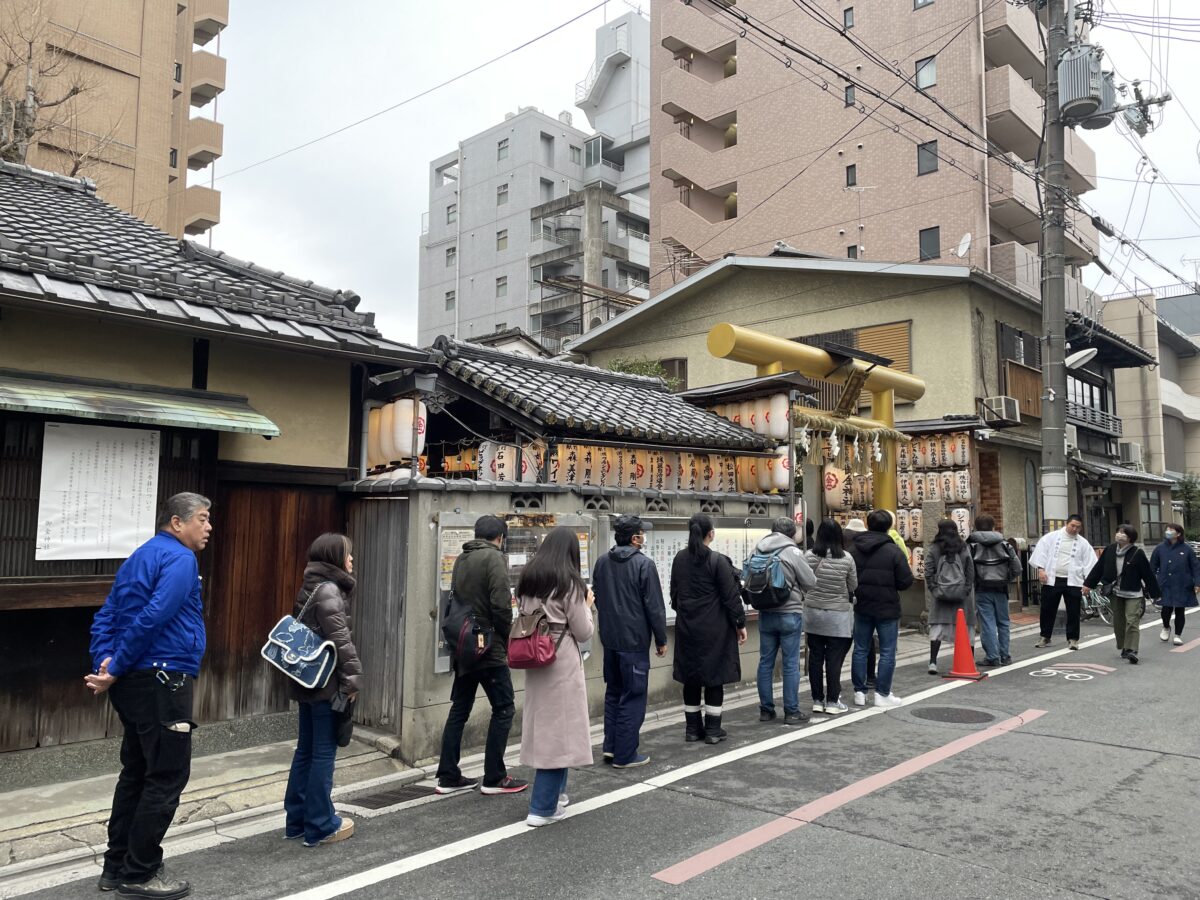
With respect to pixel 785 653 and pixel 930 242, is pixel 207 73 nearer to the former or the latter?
pixel 930 242

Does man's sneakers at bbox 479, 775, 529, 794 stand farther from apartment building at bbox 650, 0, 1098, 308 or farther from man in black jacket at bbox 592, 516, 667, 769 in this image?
apartment building at bbox 650, 0, 1098, 308

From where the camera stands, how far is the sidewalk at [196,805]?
4.93 m

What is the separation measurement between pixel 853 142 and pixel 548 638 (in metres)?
29.8

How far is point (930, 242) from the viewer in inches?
1084

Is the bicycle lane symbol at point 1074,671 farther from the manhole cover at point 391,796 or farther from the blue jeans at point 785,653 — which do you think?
the manhole cover at point 391,796

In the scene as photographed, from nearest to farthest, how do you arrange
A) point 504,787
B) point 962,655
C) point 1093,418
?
point 504,787 → point 962,655 → point 1093,418

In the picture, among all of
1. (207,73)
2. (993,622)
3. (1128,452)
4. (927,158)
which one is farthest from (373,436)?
(207,73)

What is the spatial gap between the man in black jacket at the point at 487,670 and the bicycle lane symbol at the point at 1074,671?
8.01 m

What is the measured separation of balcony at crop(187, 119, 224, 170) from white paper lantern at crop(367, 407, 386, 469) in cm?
2962

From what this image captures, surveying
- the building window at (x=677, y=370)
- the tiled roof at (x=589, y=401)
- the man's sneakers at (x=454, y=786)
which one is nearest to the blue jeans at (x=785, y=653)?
the tiled roof at (x=589, y=401)

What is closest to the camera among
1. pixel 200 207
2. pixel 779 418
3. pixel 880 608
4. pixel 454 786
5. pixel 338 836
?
pixel 338 836

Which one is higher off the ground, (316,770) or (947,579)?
(947,579)

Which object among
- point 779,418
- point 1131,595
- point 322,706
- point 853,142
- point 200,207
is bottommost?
point 322,706

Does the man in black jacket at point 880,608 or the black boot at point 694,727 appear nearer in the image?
the black boot at point 694,727
